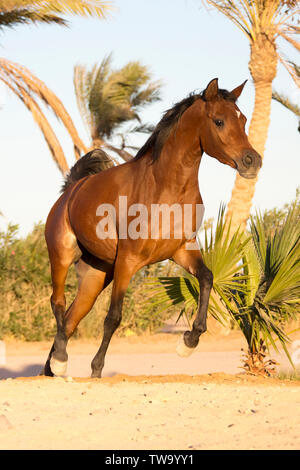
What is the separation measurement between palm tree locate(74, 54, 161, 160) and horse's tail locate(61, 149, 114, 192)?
13.8 meters

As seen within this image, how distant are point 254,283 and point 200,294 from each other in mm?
1004

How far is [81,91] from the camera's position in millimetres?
21469

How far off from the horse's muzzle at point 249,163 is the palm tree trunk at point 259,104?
28.4ft

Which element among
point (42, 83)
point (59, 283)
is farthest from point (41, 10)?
point (59, 283)

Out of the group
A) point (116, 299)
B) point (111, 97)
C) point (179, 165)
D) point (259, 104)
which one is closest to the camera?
point (179, 165)

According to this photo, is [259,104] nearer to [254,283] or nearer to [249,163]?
[254,283]

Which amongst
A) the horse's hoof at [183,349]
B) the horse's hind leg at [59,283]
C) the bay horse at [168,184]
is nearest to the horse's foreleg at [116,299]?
the bay horse at [168,184]

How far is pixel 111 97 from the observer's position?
22.1 m

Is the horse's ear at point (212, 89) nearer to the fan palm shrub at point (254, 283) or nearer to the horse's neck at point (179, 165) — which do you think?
the horse's neck at point (179, 165)

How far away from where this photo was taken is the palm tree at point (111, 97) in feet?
70.6

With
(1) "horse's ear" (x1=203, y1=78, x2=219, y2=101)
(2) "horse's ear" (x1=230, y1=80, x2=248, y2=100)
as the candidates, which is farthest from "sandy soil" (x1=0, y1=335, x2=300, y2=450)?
(2) "horse's ear" (x1=230, y1=80, x2=248, y2=100)

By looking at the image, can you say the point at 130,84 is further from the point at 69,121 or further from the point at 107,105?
the point at 69,121

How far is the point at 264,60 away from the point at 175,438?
12.0 metres
